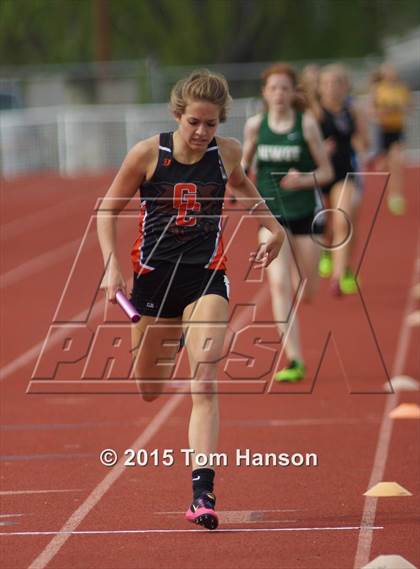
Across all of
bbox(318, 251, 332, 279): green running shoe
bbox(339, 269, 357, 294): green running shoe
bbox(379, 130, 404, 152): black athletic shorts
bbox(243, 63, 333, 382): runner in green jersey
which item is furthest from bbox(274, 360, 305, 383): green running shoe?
bbox(379, 130, 404, 152): black athletic shorts

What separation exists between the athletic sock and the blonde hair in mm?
1487

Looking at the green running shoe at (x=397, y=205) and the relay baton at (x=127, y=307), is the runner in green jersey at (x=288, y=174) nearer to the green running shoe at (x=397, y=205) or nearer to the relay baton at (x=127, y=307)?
the relay baton at (x=127, y=307)

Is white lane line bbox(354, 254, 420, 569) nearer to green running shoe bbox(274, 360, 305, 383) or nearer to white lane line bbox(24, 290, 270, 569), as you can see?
green running shoe bbox(274, 360, 305, 383)

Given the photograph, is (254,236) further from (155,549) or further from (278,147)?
(155,549)

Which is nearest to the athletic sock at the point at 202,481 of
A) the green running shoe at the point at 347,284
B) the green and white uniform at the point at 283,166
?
the green and white uniform at the point at 283,166

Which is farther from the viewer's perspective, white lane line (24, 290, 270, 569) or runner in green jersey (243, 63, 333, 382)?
runner in green jersey (243, 63, 333, 382)

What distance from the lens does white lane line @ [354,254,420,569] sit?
6.06m

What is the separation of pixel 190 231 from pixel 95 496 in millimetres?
1363

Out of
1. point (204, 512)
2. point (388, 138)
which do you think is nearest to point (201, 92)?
point (204, 512)

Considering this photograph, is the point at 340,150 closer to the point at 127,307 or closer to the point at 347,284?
the point at 347,284

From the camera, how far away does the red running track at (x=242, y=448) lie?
20.3 feet

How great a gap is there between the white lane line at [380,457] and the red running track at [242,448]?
13 mm

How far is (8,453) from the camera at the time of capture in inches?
331

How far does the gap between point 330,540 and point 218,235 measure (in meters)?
1.44
